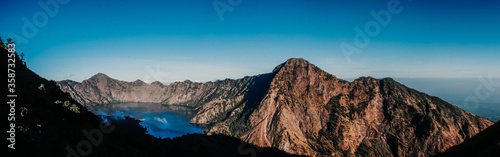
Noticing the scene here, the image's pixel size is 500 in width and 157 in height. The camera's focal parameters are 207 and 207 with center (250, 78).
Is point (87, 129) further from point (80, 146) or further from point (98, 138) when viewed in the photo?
point (80, 146)

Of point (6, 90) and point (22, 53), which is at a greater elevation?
point (22, 53)

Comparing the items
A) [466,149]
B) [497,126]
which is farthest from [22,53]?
[497,126]

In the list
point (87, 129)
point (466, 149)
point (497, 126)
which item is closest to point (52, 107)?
point (87, 129)

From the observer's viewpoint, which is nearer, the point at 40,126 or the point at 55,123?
the point at 40,126

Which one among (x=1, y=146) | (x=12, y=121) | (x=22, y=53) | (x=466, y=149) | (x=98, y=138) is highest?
(x=22, y=53)

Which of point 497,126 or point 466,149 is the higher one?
point 497,126

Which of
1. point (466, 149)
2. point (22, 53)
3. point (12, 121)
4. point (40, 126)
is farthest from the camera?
point (22, 53)

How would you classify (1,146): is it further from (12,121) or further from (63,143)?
(63,143)

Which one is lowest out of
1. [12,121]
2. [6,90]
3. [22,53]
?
[12,121]

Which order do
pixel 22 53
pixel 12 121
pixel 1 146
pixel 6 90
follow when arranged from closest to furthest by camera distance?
pixel 1 146 → pixel 12 121 → pixel 6 90 → pixel 22 53
